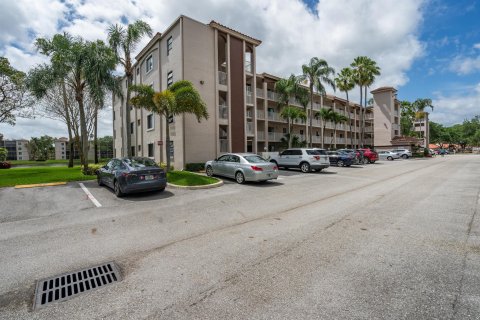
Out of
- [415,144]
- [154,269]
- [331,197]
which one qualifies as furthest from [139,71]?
[415,144]

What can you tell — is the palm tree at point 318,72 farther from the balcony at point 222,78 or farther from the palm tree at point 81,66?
the palm tree at point 81,66

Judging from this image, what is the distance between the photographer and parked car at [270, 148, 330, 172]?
17391mm

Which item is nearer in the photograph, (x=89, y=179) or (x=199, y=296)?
(x=199, y=296)

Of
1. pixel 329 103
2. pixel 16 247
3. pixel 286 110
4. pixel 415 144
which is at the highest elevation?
pixel 329 103

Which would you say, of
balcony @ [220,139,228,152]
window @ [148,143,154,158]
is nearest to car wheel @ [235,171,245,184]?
balcony @ [220,139,228,152]

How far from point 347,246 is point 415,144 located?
167 feet

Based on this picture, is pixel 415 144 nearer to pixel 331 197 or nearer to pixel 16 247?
pixel 331 197

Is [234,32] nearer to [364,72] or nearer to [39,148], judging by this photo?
[364,72]

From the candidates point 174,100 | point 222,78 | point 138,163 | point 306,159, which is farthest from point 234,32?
point 138,163

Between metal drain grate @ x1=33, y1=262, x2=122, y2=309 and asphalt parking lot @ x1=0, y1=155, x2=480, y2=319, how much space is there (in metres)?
0.13

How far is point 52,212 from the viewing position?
23.6 ft

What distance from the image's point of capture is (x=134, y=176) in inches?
348

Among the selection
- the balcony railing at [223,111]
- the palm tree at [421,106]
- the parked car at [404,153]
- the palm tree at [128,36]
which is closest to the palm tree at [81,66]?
the palm tree at [128,36]

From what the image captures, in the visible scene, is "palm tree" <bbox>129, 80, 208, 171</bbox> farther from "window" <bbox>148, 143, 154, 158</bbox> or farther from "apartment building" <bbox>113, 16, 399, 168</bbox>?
A: "window" <bbox>148, 143, 154, 158</bbox>
